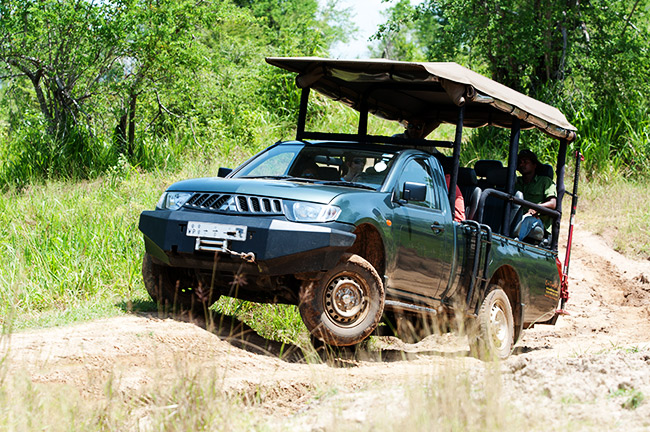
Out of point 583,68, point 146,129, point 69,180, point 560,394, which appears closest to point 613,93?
point 583,68

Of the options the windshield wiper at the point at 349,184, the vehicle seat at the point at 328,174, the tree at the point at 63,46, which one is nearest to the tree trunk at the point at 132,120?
the tree at the point at 63,46

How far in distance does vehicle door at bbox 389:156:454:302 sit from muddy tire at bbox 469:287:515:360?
699mm

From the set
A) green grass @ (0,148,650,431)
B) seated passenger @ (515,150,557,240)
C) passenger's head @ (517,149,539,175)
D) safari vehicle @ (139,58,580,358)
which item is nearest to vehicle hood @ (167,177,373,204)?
safari vehicle @ (139,58,580,358)

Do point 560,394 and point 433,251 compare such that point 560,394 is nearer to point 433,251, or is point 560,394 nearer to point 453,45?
point 433,251

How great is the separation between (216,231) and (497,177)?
436 centimetres

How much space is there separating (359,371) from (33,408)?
8.97 feet

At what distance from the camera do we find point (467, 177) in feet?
28.7

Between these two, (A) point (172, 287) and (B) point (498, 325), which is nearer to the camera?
(A) point (172, 287)

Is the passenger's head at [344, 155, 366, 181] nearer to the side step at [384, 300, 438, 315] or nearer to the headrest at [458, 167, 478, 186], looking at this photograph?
the side step at [384, 300, 438, 315]

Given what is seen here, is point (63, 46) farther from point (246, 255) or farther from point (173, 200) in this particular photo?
point (246, 255)

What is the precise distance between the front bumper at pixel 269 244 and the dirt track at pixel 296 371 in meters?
0.53

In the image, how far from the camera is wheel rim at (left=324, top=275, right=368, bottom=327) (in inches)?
240

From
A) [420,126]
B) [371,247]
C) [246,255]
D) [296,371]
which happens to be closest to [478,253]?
[371,247]

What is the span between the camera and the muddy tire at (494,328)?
25.8 ft
